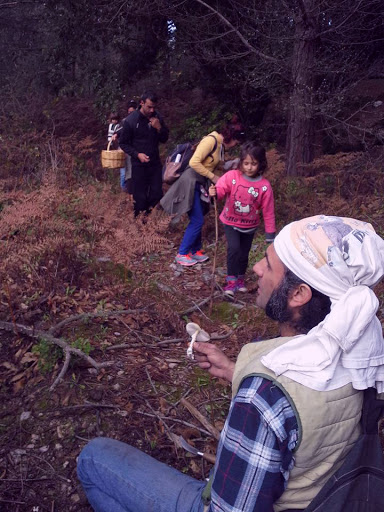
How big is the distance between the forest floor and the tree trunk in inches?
170

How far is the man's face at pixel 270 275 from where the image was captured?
1871 millimetres

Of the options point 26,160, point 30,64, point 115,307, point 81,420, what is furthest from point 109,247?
point 30,64

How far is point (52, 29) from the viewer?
14.0m

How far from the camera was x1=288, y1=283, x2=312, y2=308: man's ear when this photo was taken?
5.77 ft

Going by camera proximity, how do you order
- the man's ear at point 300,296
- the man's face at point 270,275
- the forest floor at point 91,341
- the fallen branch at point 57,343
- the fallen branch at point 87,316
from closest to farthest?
1. the man's ear at point 300,296
2. the man's face at point 270,275
3. the forest floor at point 91,341
4. the fallen branch at point 57,343
5. the fallen branch at point 87,316

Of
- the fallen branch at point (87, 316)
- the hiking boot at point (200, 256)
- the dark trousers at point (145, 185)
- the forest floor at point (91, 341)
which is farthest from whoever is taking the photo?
the dark trousers at point (145, 185)

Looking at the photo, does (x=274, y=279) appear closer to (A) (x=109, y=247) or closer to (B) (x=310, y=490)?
(B) (x=310, y=490)

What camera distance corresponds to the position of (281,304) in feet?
6.06

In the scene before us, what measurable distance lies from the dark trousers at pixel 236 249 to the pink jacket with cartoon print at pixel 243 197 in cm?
13

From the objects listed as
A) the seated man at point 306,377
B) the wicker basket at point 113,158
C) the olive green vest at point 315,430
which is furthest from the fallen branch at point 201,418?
the wicker basket at point 113,158

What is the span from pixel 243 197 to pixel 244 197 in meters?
0.01

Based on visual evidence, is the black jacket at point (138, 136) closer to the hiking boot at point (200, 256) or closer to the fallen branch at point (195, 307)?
the hiking boot at point (200, 256)

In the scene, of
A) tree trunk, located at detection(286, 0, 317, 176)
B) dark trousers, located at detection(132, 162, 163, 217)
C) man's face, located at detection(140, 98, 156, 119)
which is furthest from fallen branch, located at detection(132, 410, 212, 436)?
tree trunk, located at detection(286, 0, 317, 176)

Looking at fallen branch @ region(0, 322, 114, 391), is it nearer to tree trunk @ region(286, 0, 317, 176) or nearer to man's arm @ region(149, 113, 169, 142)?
man's arm @ region(149, 113, 169, 142)
